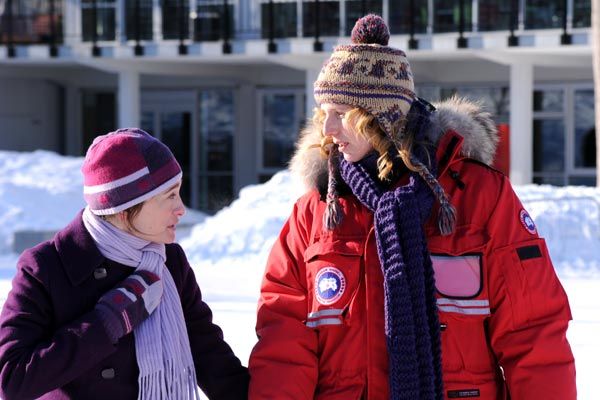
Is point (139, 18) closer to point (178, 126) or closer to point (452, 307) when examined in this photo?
point (178, 126)

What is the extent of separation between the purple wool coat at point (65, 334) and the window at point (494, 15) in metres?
16.4

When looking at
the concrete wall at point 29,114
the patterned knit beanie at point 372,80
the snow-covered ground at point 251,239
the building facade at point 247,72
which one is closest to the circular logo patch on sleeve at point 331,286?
the patterned knit beanie at point 372,80

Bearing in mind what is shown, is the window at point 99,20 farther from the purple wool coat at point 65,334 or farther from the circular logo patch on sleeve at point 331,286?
the circular logo patch on sleeve at point 331,286

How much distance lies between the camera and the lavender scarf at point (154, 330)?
9.13 ft

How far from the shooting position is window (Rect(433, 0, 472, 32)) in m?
18.8

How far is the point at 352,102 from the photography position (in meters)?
2.81

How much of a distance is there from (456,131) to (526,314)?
1.74 feet

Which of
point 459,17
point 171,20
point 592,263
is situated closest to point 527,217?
point 592,263

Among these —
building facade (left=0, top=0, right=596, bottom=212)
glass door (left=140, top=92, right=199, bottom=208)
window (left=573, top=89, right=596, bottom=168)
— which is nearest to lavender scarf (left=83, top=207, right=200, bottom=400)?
building facade (left=0, top=0, right=596, bottom=212)

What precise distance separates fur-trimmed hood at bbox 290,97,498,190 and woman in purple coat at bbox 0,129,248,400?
360mm

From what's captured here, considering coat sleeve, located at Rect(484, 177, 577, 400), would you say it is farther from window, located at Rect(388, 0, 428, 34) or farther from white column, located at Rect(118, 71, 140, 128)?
white column, located at Rect(118, 71, 140, 128)

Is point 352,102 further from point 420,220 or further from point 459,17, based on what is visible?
point 459,17

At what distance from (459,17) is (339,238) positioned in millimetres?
16339

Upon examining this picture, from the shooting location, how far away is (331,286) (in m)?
2.78
